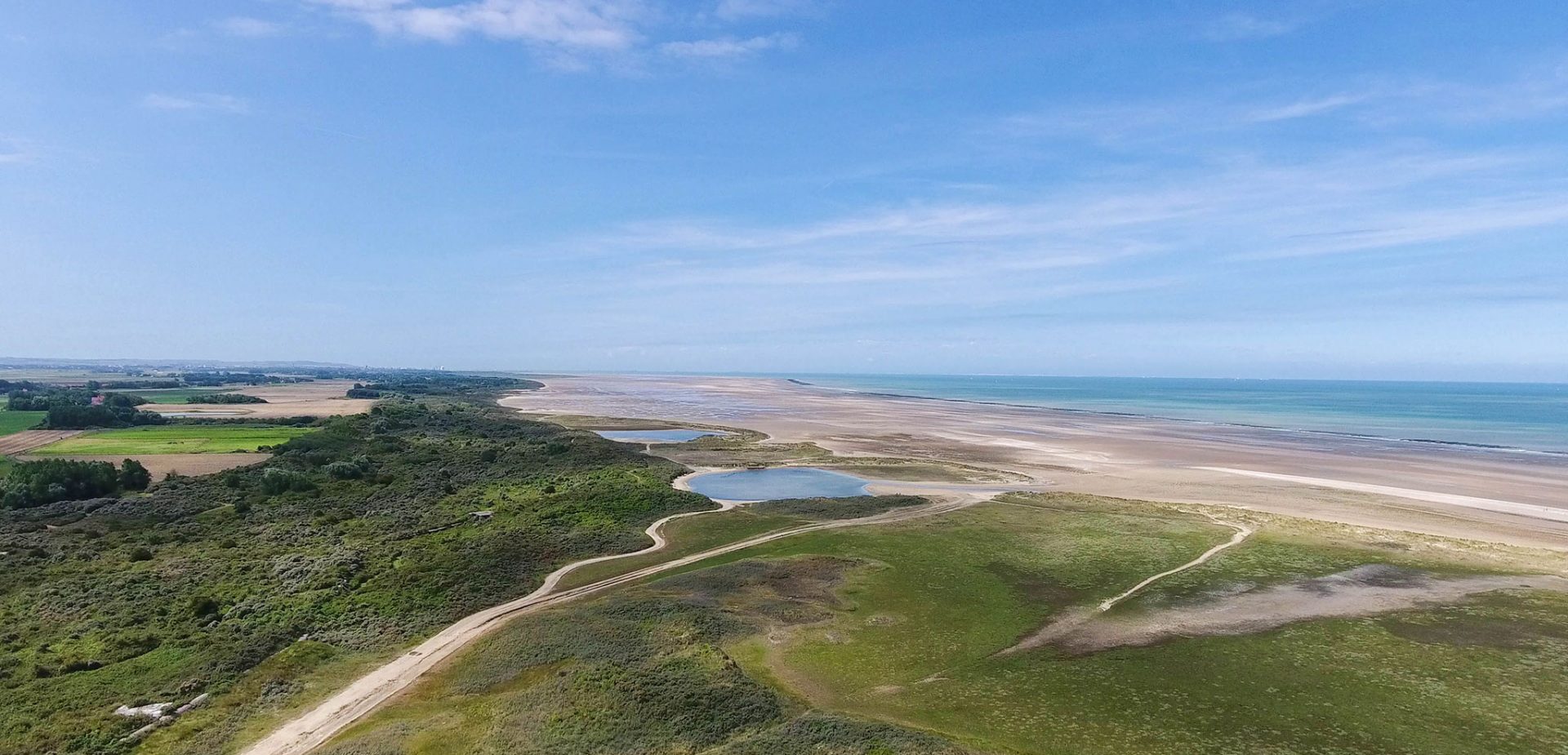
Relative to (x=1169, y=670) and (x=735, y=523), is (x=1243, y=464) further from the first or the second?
(x=1169, y=670)

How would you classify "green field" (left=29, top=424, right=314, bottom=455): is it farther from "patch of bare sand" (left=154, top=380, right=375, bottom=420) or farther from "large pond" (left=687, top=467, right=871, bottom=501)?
"large pond" (left=687, top=467, right=871, bottom=501)

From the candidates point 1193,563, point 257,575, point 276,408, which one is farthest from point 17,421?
point 1193,563

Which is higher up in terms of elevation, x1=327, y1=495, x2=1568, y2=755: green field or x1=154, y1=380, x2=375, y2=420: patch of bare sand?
x1=154, y1=380, x2=375, y2=420: patch of bare sand

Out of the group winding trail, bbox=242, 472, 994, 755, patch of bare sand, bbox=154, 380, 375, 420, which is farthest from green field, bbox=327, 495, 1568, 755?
patch of bare sand, bbox=154, 380, 375, 420

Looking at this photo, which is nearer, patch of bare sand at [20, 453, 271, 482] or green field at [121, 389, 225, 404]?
patch of bare sand at [20, 453, 271, 482]

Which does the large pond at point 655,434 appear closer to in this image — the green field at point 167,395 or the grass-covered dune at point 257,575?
the grass-covered dune at point 257,575

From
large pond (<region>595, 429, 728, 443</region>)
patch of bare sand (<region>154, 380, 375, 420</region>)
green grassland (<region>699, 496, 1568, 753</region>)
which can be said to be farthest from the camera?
patch of bare sand (<region>154, 380, 375, 420</region>)

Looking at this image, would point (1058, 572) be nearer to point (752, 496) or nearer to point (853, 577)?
point (853, 577)
